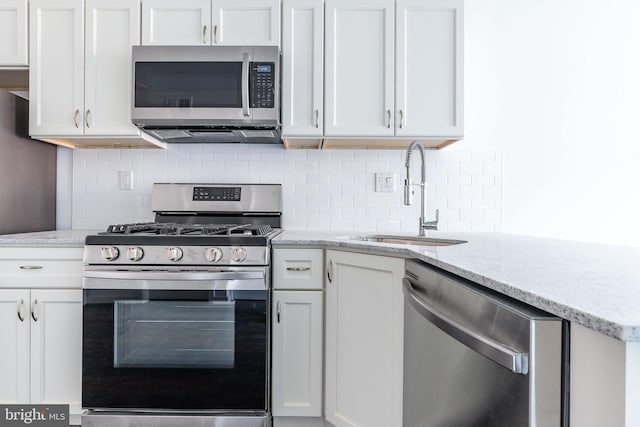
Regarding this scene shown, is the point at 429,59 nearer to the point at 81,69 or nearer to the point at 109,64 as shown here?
the point at 109,64

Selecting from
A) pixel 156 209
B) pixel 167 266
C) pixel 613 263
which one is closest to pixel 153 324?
pixel 167 266

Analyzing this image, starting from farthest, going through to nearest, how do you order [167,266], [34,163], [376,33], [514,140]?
[514,140]
[34,163]
[376,33]
[167,266]

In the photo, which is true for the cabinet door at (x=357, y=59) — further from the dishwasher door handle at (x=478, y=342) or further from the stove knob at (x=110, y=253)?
the dishwasher door handle at (x=478, y=342)

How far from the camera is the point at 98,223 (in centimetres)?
247

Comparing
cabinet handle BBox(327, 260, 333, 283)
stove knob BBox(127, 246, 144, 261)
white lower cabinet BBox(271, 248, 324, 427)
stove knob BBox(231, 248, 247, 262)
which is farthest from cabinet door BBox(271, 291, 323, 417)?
stove knob BBox(127, 246, 144, 261)

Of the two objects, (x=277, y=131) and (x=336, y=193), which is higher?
(x=277, y=131)

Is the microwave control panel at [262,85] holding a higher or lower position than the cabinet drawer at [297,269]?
higher

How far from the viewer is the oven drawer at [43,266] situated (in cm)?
183

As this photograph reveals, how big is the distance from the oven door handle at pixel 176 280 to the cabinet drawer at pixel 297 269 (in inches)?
4.1

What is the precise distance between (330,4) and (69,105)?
1.46 metres

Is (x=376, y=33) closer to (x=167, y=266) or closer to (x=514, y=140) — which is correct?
(x=514, y=140)

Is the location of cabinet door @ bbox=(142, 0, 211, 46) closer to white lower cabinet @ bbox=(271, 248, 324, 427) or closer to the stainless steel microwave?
the stainless steel microwave

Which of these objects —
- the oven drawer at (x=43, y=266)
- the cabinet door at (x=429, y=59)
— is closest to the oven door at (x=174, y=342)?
the oven drawer at (x=43, y=266)

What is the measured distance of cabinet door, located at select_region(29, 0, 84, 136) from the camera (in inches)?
83.1
